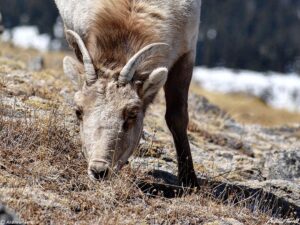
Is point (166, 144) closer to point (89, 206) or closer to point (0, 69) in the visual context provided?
point (0, 69)

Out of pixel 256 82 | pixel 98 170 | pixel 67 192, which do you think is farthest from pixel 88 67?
pixel 256 82

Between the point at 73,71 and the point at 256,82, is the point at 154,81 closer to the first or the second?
the point at 73,71

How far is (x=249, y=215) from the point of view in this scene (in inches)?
315

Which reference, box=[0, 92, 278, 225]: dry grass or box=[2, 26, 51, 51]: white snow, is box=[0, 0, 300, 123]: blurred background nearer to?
box=[2, 26, 51, 51]: white snow

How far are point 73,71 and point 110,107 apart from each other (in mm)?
737

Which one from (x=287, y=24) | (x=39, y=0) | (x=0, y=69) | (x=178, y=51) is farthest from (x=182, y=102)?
(x=287, y=24)

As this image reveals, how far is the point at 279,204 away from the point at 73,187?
277cm

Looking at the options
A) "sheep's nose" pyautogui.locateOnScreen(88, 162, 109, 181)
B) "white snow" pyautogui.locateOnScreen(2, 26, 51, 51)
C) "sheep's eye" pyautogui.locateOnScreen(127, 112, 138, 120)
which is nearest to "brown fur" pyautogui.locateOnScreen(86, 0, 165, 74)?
"sheep's eye" pyautogui.locateOnScreen(127, 112, 138, 120)

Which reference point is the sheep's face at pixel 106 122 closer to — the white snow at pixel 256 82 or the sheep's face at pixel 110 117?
the sheep's face at pixel 110 117

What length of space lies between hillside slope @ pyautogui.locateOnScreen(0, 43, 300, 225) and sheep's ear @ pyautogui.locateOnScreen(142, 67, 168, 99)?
36.8 inches

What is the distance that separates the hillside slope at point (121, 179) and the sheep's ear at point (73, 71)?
79 cm

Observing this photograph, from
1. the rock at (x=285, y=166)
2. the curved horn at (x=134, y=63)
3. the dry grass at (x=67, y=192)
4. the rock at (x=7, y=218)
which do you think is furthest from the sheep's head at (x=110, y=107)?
the rock at (x=285, y=166)

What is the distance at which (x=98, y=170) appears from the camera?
725cm

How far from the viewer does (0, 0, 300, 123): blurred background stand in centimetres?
7356
